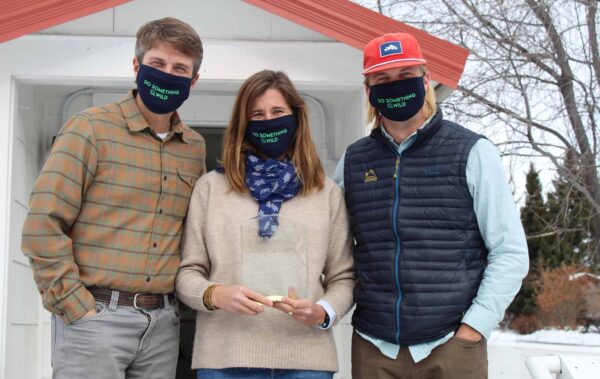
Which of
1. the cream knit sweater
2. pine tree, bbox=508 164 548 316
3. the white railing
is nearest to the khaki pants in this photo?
the cream knit sweater

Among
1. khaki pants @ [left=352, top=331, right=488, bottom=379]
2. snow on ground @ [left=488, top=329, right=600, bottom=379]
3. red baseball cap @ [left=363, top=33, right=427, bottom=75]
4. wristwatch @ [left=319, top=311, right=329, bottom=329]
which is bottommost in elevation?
snow on ground @ [left=488, top=329, right=600, bottom=379]

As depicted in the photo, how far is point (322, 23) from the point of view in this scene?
4.03 metres

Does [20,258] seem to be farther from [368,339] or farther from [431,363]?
[431,363]

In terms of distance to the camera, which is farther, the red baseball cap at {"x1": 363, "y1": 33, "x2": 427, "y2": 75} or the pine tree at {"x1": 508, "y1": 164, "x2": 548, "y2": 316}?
the pine tree at {"x1": 508, "y1": 164, "x2": 548, "y2": 316}

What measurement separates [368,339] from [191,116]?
105 inches

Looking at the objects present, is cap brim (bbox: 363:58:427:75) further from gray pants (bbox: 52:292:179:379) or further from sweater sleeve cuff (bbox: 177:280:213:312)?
gray pants (bbox: 52:292:179:379)

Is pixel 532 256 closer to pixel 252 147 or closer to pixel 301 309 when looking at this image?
pixel 252 147

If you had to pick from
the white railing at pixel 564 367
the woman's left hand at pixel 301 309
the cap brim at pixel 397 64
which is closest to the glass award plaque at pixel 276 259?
the woman's left hand at pixel 301 309

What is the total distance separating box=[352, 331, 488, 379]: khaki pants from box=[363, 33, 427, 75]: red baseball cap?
113 cm

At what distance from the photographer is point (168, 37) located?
2846 millimetres

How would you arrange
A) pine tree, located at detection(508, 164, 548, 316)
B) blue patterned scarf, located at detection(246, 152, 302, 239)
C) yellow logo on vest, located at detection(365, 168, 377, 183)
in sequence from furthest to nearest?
pine tree, located at detection(508, 164, 548, 316) → yellow logo on vest, located at detection(365, 168, 377, 183) → blue patterned scarf, located at detection(246, 152, 302, 239)

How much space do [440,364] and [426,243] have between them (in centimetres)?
47

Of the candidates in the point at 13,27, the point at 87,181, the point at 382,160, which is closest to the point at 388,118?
the point at 382,160

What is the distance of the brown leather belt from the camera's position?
8.79 ft
